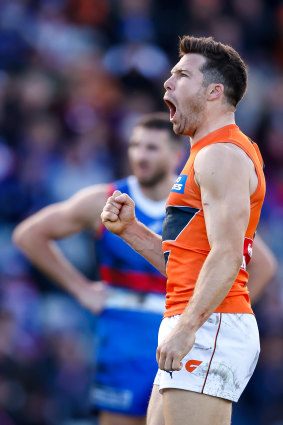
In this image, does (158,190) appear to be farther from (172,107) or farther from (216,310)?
(216,310)

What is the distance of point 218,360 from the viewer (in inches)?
130

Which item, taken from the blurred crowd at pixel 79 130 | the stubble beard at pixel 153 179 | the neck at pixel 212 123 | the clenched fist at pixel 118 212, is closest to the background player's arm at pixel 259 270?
the stubble beard at pixel 153 179

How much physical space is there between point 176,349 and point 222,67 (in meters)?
1.32

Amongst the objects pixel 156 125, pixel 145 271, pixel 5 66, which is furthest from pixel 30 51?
pixel 145 271

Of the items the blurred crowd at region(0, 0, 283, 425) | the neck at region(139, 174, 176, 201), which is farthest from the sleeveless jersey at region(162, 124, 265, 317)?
the blurred crowd at region(0, 0, 283, 425)

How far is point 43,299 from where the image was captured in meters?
8.39

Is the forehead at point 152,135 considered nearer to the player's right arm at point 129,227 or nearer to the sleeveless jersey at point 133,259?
the sleeveless jersey at point 133,259

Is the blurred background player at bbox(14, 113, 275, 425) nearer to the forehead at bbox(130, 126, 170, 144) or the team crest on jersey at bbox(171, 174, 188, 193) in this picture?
the forehead at bbox(130, 126, 170, 144)

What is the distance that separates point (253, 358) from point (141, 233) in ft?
2.85

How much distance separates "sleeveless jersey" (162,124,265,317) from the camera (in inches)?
133

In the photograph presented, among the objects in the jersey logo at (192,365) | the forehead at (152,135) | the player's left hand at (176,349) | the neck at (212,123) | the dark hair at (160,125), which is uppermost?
the dark hair at (160,125)

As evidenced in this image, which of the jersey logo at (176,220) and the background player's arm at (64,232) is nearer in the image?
the jersey logo at (176,220)

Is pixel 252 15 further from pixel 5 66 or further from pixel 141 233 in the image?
pixel 141 233

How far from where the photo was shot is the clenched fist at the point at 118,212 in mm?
3730
